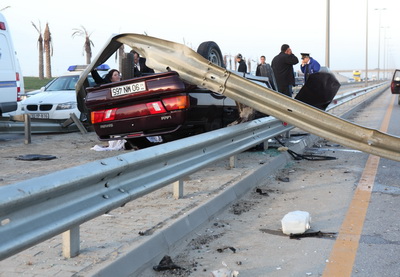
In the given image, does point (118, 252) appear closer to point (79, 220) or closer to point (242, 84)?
point (79, 220)

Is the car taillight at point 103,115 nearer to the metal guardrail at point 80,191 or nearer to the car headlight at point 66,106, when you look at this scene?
the metal guardrail at point 80,191

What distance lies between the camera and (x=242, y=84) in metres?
6.39

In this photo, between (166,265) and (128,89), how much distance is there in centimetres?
382

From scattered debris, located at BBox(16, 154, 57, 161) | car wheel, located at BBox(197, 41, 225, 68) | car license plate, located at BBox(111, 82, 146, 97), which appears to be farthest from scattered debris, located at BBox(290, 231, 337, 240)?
scattered debris, located at BBox(16, 154, 57, 161)

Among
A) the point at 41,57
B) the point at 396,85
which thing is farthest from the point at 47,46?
the point at 396,85

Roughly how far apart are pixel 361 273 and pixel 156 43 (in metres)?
4.24

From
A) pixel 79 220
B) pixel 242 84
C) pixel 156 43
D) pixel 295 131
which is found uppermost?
pixel 156 43

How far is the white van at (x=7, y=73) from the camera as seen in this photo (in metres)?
11.9

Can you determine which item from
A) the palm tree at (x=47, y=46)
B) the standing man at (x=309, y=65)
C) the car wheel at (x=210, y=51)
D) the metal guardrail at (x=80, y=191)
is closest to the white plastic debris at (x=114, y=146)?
the car wheel at (x=210, y=51)

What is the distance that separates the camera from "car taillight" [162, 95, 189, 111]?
709 centimetres

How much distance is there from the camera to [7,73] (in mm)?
12062

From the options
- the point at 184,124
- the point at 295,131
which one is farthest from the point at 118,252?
the point at 295,131

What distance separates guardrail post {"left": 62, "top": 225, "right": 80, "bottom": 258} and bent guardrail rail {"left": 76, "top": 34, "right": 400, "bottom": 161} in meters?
3.08

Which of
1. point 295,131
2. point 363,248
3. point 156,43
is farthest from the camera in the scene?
point 295,131
